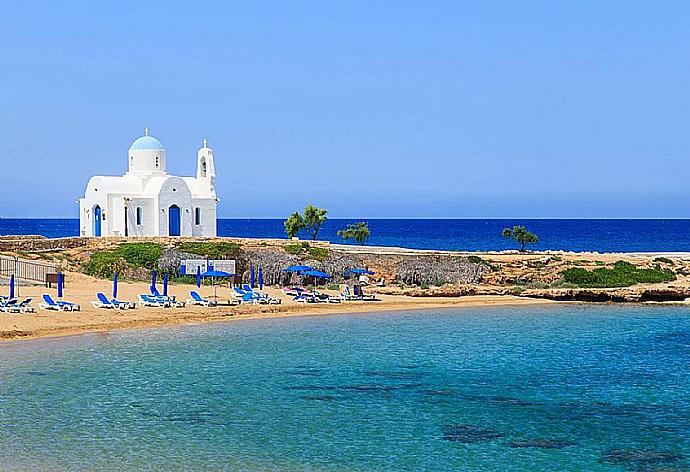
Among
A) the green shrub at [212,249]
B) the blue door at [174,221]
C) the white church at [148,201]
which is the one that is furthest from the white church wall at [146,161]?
the green shrub at [212,249]

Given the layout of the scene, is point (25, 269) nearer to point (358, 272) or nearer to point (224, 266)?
point (224, 266)

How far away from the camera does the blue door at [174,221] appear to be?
55.9 metres

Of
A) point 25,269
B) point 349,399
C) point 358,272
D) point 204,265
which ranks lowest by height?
point 349,399

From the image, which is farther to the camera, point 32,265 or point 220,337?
point 32,265

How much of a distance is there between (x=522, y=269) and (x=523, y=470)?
3291 centimetres

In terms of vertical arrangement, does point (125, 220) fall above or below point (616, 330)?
above

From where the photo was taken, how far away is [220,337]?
1171 inches

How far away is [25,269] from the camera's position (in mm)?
42719

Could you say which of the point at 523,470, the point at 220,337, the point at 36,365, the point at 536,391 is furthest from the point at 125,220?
the point at 523,470

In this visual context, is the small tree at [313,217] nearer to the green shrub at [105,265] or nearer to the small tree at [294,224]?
the small tree at [294,224]

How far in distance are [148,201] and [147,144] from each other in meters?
4.24

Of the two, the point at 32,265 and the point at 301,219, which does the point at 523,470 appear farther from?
the point at 301,219

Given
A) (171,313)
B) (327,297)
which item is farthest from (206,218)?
(171,313)

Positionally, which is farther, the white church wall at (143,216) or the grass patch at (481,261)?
the white church wall at (143,216)
